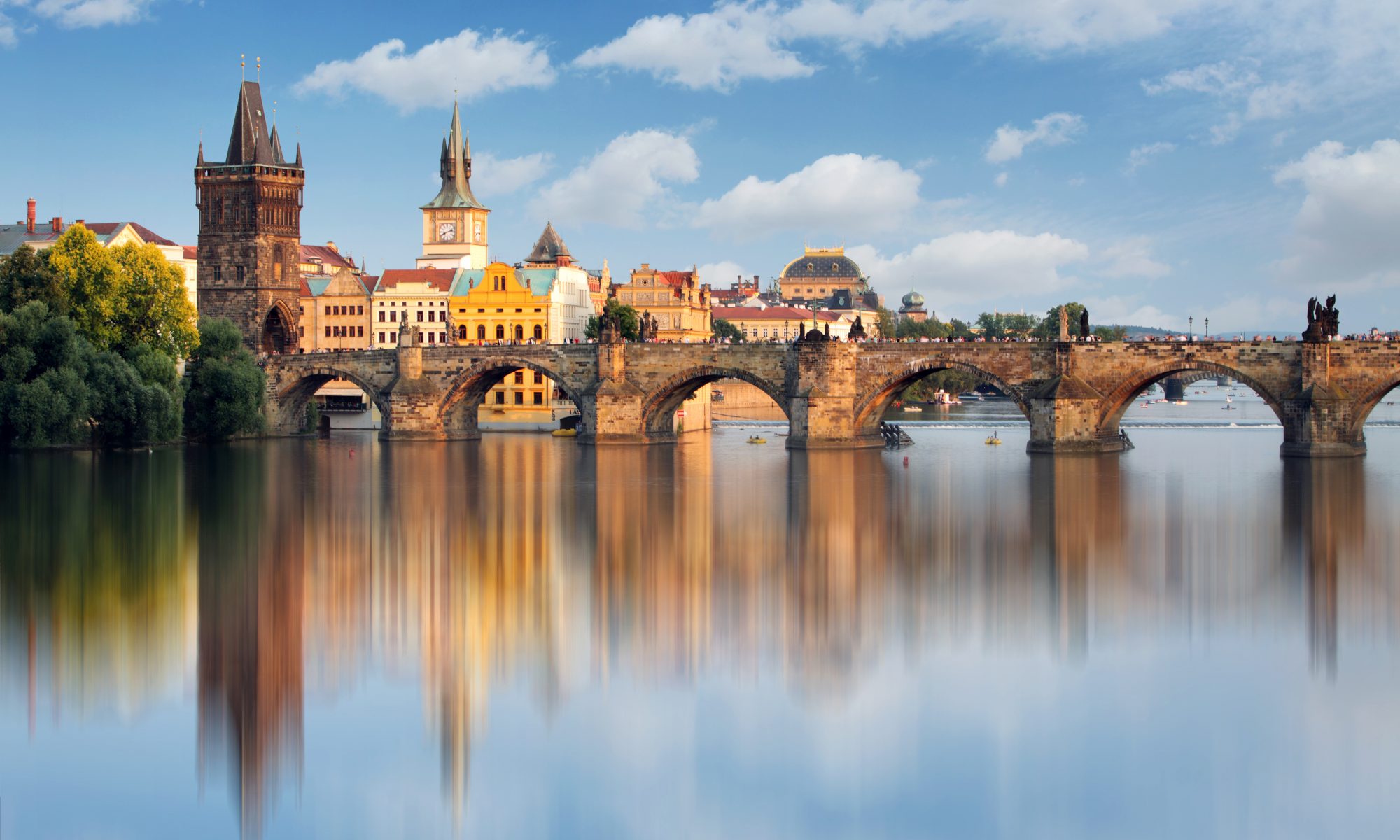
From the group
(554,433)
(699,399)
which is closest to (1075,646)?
(554,433)

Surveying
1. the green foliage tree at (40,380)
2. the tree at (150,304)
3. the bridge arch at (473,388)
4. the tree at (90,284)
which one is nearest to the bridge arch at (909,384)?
the bridge arch at (473,388)

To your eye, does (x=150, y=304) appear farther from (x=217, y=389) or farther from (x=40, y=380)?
(x=40, y=380)

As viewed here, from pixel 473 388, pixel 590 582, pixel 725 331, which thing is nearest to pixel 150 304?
pixel 473 388

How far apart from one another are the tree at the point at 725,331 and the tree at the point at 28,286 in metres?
81.0

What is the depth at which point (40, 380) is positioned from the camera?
55.7 m

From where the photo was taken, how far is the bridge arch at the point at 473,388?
71250mm

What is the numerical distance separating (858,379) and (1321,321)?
56.6ft

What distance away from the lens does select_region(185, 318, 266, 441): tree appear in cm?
6844

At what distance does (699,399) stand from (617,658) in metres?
62.5

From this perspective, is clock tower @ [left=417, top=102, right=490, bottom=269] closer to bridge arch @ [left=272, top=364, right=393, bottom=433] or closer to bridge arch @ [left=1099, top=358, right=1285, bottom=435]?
bridge arch @ [left=272, top=364, right=393, bottom=433]

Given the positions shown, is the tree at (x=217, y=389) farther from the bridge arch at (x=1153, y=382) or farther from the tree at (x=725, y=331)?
the tree at (x=725, y=331)

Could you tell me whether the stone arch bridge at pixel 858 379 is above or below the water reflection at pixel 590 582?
above

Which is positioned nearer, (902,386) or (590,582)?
(590,582)

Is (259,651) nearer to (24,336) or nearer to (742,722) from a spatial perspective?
(742,722)
